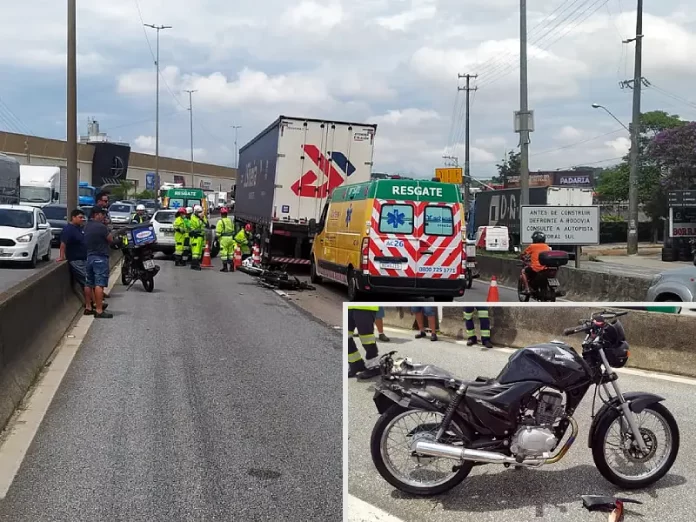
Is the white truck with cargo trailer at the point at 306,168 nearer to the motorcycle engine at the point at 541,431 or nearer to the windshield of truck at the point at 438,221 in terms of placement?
the windshield of truck at the point at 438,221

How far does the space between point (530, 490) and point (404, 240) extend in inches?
419

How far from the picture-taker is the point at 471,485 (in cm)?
238

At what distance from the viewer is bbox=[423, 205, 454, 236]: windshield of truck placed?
13.0 m

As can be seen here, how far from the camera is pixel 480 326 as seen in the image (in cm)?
254

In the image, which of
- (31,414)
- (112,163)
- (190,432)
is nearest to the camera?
(190,432)

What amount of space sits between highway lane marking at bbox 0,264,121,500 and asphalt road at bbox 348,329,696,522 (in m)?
3.63

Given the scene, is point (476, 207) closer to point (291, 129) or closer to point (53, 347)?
point (291, 129)

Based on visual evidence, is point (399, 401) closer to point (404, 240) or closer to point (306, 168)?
point (404, 240)

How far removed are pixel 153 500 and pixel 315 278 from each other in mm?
15266

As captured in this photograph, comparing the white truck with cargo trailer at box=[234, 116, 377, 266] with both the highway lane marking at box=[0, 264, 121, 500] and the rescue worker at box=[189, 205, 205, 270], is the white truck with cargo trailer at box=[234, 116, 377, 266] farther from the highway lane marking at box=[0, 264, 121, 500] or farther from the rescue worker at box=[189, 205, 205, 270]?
the highway lane marking at box=[0, 264, 121, 500]

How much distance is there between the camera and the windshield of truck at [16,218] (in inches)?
891

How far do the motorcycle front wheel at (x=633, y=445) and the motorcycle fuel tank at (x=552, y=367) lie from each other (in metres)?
0.15

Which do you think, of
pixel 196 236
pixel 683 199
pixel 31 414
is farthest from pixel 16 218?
pixel 683 199

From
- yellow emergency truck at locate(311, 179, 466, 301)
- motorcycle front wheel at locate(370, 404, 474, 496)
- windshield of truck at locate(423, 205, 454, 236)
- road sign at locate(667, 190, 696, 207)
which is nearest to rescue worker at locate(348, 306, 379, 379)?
motorcycle front wheel at locate(370, 404, 474, 496)
